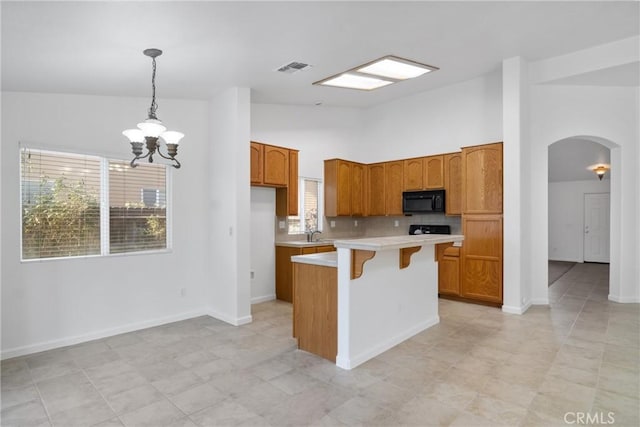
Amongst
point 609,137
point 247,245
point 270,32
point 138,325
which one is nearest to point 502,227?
point 609,137

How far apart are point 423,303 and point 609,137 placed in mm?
3786

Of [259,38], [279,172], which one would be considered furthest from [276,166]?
[259,38]

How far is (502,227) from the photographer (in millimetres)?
4938

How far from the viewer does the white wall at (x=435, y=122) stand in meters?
5.54

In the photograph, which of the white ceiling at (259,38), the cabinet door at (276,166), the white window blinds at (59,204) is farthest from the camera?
the cabinet door at (276,166)

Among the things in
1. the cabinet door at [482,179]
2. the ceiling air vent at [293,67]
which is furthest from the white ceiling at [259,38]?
the cabinet door at [482,179]

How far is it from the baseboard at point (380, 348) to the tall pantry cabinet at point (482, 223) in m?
1.25

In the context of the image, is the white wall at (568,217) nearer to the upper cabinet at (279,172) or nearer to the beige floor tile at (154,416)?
the upper cabinet at (279,172)

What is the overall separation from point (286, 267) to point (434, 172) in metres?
2.89

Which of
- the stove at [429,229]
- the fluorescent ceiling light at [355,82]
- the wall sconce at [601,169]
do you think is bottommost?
the stove at [429,229]

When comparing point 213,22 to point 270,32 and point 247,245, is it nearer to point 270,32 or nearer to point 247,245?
point 270,32

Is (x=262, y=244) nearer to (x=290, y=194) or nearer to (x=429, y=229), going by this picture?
(x=290, y=194)

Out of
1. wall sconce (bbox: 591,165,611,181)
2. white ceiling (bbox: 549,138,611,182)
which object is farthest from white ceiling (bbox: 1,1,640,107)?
wall sconce (bbox: 591,165,611,181)

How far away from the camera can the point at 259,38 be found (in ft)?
10.6
